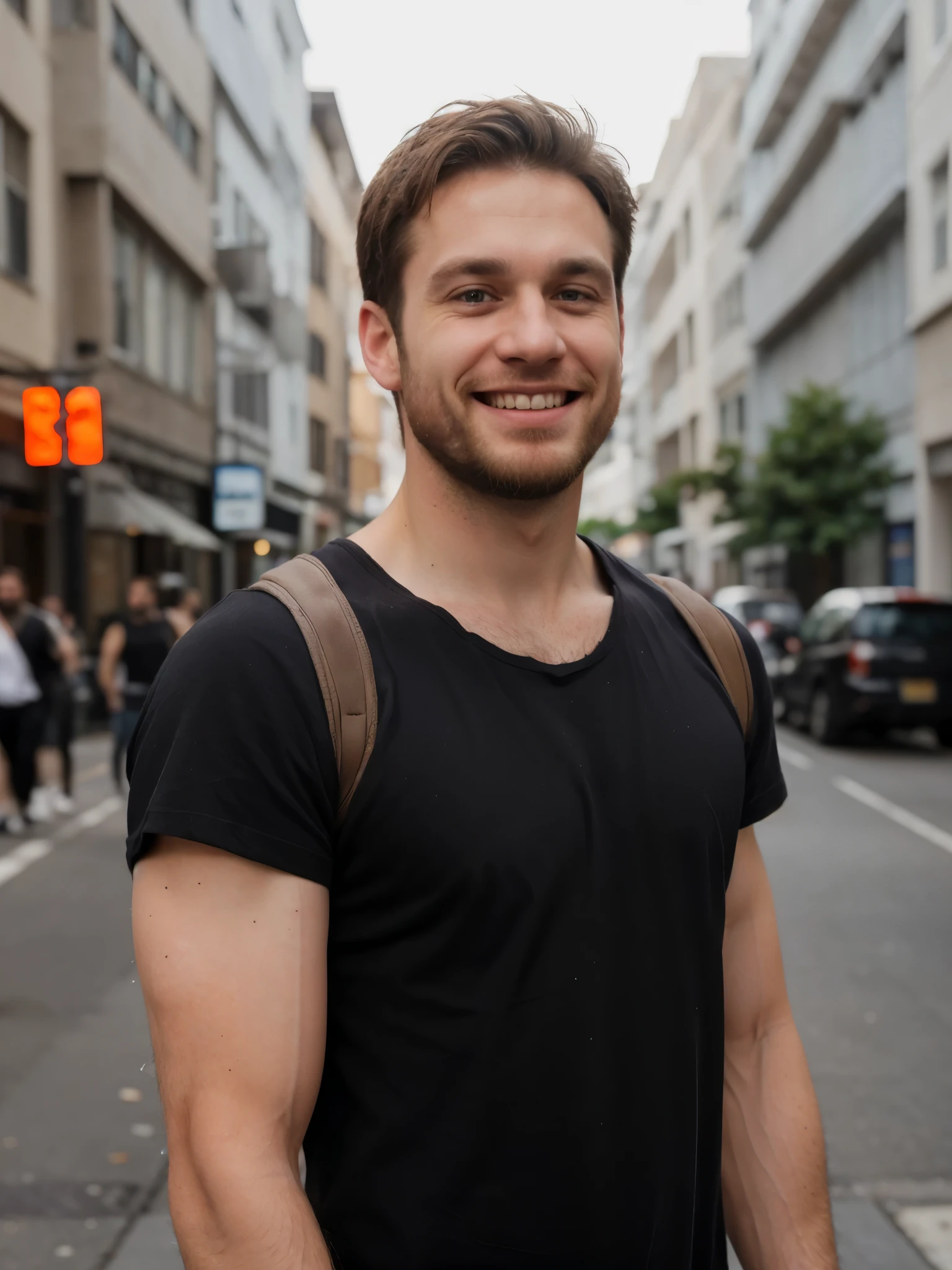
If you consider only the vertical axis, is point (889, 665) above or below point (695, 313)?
below

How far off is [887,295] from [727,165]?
22103 millimetres

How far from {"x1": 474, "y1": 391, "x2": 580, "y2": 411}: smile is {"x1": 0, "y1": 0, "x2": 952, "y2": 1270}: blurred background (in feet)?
1.76

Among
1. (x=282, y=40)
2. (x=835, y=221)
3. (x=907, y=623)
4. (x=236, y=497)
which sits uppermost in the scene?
(x=282, y=40)

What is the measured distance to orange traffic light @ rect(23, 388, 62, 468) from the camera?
12250 mm

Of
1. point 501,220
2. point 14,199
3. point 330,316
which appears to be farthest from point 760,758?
point 330,316

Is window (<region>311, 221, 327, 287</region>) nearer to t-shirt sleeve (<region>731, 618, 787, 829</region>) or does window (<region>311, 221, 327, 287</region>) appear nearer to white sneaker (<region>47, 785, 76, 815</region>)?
white sneaker (<region>47, 785, 76, 815</region>)

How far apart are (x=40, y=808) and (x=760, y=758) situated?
33.3ft

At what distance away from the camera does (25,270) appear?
19516 mm

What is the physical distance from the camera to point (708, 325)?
5428 cm

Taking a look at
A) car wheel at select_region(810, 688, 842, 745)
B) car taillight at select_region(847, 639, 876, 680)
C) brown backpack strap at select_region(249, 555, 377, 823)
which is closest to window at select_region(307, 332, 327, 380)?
car wheel at select_region(810, 688, 842, 745)

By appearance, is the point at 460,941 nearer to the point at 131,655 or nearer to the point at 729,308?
the point at 131,655

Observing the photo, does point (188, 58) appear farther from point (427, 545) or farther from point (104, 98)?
point (427, 545)

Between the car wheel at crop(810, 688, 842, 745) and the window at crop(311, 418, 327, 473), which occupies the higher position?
the window at crop(311, 418, 327, 473)

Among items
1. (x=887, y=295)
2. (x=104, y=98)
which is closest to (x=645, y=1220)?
(x=104, y=98)
